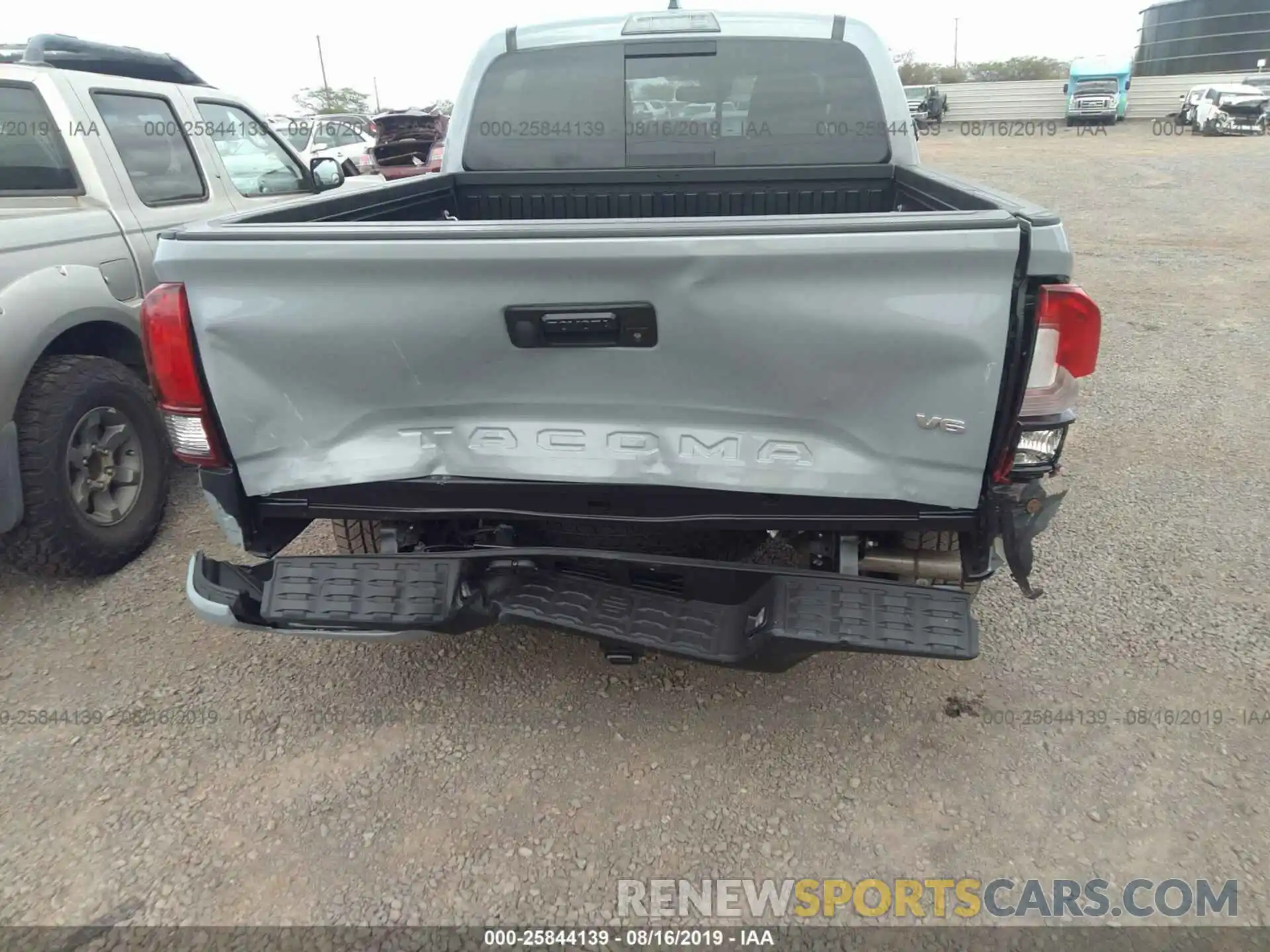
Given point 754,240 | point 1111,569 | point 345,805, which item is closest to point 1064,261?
point 754,240

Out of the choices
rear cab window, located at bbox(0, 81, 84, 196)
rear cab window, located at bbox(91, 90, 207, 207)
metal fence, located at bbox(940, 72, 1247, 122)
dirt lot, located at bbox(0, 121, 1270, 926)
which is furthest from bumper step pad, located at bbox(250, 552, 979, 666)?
metal fence, located at bbox(940, 72, 1247, 122)

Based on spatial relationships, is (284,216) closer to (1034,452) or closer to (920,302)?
(920,302)

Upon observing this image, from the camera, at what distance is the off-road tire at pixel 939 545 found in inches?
91.2

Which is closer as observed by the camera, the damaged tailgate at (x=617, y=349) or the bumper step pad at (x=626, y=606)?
the damaged tailgate at (x=617, y=349)

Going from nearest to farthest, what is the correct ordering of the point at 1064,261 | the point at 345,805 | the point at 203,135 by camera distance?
the point at 1064,261 → the point at 345,805 → the point at 203,135

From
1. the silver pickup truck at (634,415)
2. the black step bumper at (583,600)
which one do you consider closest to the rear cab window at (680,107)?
the silver pickup truck at (634,415)

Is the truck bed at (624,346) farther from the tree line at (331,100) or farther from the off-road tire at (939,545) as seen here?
the tree line at (331,100)

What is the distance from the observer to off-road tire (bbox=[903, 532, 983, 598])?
232 centimetres

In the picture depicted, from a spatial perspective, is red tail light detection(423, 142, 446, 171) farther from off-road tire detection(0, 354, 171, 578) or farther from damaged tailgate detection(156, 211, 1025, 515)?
damaged tailgate detection(156, 211, 1025, 515)

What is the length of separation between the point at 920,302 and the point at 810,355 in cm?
27

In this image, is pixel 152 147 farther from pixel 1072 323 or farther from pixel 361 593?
pixel 1072 323

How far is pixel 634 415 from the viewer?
211 cm

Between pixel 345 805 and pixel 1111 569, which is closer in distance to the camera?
pixel 345 805

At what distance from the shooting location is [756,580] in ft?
7.22
